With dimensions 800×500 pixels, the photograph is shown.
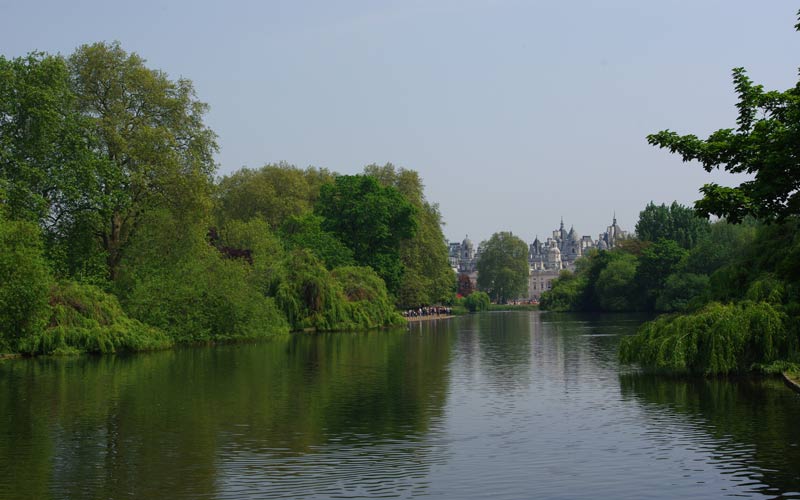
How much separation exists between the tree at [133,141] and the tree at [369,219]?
2963 centimetres

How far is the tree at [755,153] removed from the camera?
18938mm

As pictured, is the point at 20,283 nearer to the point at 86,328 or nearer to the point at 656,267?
the point at 86,328

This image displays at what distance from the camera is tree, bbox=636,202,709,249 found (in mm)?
126438

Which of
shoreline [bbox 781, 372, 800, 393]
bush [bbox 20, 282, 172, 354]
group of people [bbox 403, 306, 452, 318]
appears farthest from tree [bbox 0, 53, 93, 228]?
group of people [bbox 403, 306, 452, 318]

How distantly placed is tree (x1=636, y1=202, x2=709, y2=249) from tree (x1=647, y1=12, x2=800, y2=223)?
106m

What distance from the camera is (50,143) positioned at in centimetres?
4844

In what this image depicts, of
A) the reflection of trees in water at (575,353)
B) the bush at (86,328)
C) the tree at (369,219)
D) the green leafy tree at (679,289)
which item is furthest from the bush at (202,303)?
the green leafy tree at (679,289)

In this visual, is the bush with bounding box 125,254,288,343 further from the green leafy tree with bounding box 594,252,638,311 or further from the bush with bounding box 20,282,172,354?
the green leafy tree with bounding box 594,252,638,311

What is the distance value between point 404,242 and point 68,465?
263 feet

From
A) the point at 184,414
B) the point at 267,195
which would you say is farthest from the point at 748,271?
the point at 267,195

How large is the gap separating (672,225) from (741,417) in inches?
4325

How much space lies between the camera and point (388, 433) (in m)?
21.5

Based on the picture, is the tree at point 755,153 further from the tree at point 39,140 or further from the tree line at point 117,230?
the tree at point 39,140

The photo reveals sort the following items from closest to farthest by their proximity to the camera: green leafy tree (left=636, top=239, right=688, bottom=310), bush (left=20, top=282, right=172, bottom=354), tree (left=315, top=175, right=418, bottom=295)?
bush (left=20, top=282, right=172, bottom=354) → tree (left=315, top=175, right=418, bottom=295) → green leafy tree (left=636, top=239, right=688, bottom=310)
